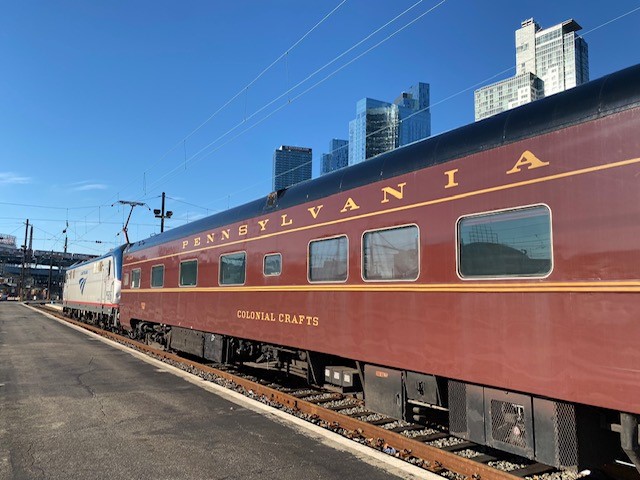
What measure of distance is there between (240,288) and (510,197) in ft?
19.0

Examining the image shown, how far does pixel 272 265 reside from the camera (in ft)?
26.9

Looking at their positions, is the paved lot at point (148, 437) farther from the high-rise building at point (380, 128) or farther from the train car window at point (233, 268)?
the high-rise building at point (380, 128)

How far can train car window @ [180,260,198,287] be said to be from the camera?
1118cm

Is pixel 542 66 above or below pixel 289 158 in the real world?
below

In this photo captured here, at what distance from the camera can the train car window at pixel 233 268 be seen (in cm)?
912

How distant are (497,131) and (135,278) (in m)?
13.4

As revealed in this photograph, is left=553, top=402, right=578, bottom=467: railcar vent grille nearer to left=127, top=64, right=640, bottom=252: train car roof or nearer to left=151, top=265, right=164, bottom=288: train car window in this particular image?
left=127, top=64, right=640, bottom=252: train car roof

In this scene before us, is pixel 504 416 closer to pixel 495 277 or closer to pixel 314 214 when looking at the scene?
pixel 495 277

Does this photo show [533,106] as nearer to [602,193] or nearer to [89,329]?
[602,193]

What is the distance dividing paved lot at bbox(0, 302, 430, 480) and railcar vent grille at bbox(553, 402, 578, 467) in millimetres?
1376

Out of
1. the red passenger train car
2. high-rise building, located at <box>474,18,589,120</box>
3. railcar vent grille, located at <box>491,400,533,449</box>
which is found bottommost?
railcar vent grille, located at <box>491,400,533,449</box>

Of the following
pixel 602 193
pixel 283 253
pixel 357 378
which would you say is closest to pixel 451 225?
pixel 602 193

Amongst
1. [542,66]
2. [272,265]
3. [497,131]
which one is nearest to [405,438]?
[497,131]

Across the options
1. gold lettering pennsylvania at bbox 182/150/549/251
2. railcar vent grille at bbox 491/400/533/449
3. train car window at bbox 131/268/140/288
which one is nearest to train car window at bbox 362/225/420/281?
gold lettering pennsylvania at bbox 182/150/549/251
